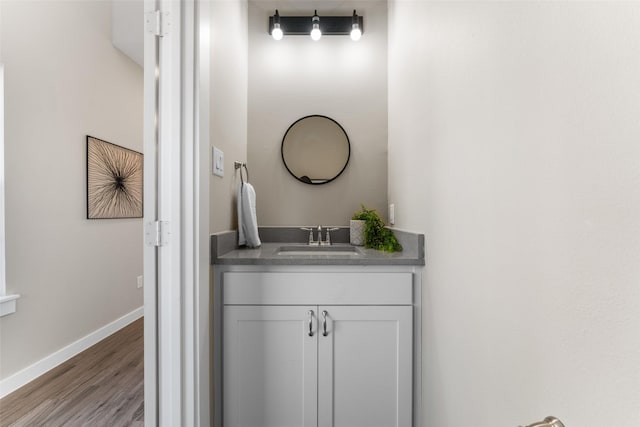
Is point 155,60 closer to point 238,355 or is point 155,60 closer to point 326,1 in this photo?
point 238,355

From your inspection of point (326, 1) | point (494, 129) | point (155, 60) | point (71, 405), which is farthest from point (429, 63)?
point (71, 405)

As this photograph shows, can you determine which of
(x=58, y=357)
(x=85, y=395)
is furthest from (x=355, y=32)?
(x=58, y=357)

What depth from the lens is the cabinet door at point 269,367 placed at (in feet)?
4.26

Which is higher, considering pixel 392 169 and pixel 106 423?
pixel 392 169

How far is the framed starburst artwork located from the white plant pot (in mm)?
2271

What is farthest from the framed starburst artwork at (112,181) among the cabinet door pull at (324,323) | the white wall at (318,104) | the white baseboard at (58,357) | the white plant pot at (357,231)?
the cabinet door pull at (324,323)

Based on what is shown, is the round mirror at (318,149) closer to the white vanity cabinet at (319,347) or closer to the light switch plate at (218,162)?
the light switch plate at (218,162)

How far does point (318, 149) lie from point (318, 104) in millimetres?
310

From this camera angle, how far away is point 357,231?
1886 mm

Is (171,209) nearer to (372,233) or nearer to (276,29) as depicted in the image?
(372,233)

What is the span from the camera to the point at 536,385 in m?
0.62

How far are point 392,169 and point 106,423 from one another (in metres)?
2.14

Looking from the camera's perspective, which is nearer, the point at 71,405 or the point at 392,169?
the point at 71,405

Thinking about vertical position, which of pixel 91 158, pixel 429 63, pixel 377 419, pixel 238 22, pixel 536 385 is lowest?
pixel 377 419
